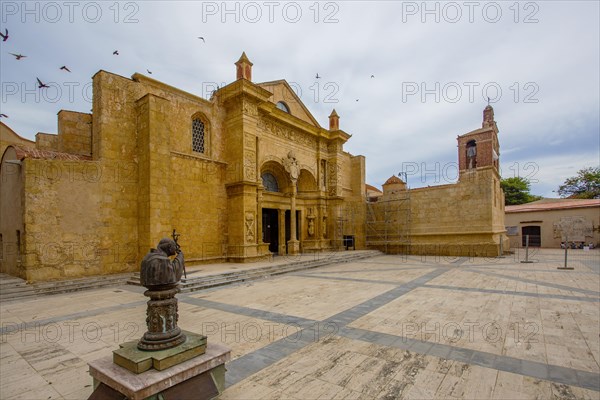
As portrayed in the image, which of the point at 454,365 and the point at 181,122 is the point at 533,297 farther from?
the point at 181,122

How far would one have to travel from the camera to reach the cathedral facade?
9.13 metres

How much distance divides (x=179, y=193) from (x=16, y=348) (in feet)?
26.7

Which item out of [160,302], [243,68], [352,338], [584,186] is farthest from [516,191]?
[160,302]

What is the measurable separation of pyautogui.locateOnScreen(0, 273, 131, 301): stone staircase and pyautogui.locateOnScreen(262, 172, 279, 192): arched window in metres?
9.03

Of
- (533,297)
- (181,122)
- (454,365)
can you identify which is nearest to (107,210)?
(181,122)

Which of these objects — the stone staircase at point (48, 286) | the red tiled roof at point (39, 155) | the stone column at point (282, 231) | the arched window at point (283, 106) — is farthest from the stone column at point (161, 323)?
the arched window at point (283, 106)

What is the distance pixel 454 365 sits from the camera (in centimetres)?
354

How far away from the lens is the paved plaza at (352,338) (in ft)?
10.3

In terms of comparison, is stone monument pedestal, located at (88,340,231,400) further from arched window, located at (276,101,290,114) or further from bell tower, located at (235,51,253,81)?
arched window, located at (276,101,290,114)

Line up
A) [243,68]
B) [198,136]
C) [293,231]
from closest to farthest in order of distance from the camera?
[198,136] < [243,68] < [293,231]

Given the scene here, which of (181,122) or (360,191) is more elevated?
(181,122)

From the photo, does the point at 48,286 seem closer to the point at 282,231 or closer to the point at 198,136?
the point at 198,136

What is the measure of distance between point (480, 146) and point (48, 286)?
84.8 ft

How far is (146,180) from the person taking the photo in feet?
35.0
